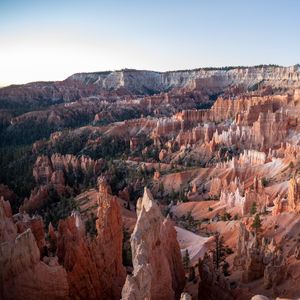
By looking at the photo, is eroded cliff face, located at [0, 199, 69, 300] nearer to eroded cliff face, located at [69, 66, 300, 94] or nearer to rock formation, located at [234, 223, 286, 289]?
rock formation, located at [234, 223, 286, 289]

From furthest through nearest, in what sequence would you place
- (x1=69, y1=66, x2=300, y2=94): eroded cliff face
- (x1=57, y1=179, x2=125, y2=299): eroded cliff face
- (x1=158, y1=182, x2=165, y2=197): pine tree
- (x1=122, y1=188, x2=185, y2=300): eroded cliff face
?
(x1=69, y1=66, x2=300, y2=94): eroded cliff face, (x1=158, y1=182, x2=165, y2=197): pine tree, (x1=57, y1=179, x2=125, y2=299): eroded cliff face, (x1=122, y1=188, x2=185, y2=300): eroded cliff face

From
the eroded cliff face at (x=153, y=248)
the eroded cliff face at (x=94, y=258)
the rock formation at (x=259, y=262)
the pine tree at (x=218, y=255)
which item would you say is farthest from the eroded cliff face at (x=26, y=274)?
the pine tree at (x=218, y=255)

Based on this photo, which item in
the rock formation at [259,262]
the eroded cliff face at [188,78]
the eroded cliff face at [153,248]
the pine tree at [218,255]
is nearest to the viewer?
the eroded cliff face at [153,248]

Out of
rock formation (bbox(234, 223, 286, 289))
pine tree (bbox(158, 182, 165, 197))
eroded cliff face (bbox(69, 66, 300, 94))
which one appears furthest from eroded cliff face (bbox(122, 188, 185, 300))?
eroded cliff face (bbox(69, 66, 300, 94))

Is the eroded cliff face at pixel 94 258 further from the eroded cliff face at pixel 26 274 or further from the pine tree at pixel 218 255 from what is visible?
the pine tree at pixel 218 255

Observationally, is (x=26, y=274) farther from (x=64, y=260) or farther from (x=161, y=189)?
(x=161, y=189)

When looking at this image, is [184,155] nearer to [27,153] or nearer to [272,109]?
[272,109]

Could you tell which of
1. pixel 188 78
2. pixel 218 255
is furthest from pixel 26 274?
pixel 188 78

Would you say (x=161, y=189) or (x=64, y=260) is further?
(x=161, y=189)

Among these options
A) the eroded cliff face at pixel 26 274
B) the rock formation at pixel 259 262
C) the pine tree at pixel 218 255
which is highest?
the eroded cliff face at pixel 26 274

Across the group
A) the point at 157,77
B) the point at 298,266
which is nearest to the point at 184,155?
the point at 298,266

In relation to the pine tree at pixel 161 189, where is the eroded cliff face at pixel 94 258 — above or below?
above
